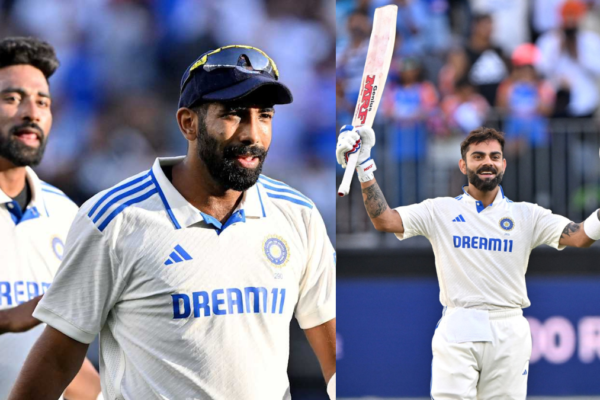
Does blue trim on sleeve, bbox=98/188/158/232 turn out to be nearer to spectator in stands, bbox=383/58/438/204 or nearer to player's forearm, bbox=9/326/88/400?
player's forearm, bbox=9/326/88/400

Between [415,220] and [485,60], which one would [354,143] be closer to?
[415,220]

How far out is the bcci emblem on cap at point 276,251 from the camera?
2.56 m

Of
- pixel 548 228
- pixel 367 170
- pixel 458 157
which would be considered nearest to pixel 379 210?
pixel 367 170

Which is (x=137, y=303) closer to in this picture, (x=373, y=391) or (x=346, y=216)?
(x=373, y=391)

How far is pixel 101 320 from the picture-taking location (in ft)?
8.17

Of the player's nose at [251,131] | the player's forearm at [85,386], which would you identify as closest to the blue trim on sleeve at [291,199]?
the player's nose at [251,131]

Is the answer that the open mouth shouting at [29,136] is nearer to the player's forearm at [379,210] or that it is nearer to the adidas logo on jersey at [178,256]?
the player's forearm at [379,210]

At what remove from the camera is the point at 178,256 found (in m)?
2.47

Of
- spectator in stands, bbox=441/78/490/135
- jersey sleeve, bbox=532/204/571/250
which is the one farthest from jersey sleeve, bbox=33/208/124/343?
spectator in stands, bbox=441/78/490/135

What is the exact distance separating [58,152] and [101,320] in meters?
5.35

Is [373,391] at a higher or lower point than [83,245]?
lower

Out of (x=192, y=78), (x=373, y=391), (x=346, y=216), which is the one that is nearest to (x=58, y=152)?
(x=346, y=216)

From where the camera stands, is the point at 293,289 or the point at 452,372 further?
the point at 452,372

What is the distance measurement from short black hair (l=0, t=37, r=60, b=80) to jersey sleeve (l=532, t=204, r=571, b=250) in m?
2.59
